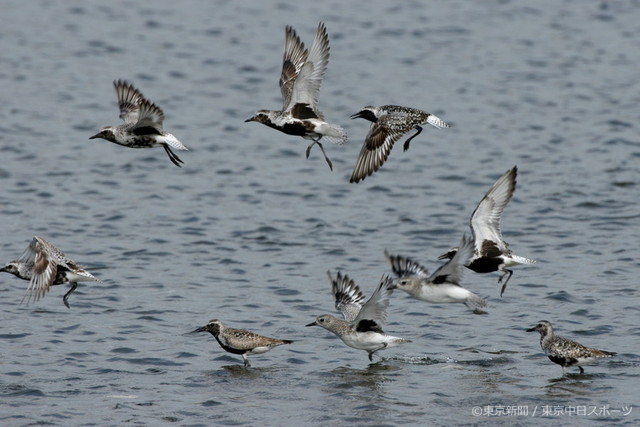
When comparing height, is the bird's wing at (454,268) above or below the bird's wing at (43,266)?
above

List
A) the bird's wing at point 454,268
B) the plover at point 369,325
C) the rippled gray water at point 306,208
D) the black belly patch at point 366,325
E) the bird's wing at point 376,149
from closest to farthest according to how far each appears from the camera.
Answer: the bird's wing at point 454,268 < the rippled gray water at point 306,208 < the plover at point 369,325 < the black belly patch at point 366,325 < the bird's wing at point 376,149

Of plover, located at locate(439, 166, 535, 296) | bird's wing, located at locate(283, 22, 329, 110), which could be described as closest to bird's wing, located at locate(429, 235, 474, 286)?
plover, located at locate(439, 166, 535, 296)

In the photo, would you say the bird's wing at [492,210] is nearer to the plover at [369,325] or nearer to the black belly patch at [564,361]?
the plover at [369,325]

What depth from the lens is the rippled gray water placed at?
1366 centimetres

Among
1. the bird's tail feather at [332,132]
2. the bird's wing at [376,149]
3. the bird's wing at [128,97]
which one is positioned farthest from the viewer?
the bird's wing at [128,97]

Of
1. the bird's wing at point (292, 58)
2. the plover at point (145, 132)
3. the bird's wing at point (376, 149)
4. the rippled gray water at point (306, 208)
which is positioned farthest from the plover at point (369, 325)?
the bird's wing at point (292, 58)

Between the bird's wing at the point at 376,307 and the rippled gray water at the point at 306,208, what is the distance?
0.68m

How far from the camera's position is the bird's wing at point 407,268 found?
13.9 metres

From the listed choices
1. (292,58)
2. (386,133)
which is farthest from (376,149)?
(292,58)

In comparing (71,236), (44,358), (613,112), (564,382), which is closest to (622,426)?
(564,382)

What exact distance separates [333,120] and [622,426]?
589 inches

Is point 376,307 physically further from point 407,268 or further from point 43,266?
point 43,266

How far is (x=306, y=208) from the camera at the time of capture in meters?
21.9

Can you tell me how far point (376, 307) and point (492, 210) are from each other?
1876 millimetres
